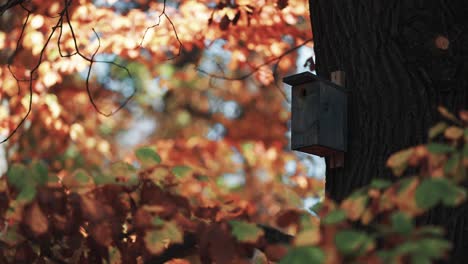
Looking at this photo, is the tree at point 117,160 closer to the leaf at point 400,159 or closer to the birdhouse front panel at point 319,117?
the birdhouse front panel at point 319,117

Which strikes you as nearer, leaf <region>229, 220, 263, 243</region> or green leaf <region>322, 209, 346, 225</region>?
green leaf <region>322, 209, 346, 225</region>

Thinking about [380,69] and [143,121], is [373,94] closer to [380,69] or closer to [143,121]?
[380,69]

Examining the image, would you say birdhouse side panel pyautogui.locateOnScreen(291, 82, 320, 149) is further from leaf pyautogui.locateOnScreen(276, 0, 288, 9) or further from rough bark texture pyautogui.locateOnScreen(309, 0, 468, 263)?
leaf pyautogui.locateOnScreen(276, 0, 288, 9)

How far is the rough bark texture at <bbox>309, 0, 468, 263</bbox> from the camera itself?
136 inches

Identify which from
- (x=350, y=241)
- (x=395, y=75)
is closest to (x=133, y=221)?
(x=395, y=75)

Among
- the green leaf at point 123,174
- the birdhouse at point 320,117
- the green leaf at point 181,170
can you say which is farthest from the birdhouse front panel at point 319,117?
the green leaf at point 123,174

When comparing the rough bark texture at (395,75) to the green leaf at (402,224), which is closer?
the green leaf at (402,224)

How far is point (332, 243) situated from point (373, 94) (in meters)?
1.48

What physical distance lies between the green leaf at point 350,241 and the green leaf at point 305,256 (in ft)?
0.25

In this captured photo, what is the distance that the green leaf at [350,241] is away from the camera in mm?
2195

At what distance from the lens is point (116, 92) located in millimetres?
14547

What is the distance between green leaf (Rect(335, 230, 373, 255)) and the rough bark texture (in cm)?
118

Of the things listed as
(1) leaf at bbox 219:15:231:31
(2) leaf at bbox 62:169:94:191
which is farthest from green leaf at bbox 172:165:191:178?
(1) leaf at bbox 219:15:231:31

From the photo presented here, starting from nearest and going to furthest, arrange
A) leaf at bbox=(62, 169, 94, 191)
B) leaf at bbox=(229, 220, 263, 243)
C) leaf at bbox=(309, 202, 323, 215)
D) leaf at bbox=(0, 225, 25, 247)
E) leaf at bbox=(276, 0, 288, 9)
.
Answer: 1. leaf at bbox=(309, 202, 323, 215)
2. leaf at bbox=(229, 220, 263, 243)
3. leaf at bbox=(0, 225, 25, 247)
4. leaf at bbox=(62, 169, 94, 191)
5. leaf at bbox=(276, 0, 288, 9)
